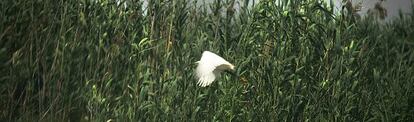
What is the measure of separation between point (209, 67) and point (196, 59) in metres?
0.21

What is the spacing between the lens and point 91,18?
4.59 m

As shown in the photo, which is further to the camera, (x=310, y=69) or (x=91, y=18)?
(x=91, y=18)

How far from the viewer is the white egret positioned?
420 cm

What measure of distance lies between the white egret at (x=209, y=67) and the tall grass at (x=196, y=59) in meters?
0.05

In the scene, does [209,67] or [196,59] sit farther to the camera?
[196,59]

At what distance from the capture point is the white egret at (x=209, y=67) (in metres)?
4.20

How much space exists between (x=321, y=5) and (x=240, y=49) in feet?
1.78

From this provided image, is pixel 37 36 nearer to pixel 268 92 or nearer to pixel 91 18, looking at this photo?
pixel 91 18

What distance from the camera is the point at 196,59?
14.4 feet

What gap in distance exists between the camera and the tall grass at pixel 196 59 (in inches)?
163

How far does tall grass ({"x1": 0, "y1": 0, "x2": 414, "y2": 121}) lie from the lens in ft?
13.6

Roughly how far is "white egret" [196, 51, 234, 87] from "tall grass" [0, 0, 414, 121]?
5 cm

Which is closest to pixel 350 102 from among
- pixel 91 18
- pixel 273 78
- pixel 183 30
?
pixel 273 78

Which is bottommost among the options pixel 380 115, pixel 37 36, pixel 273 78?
pixel 380 115
